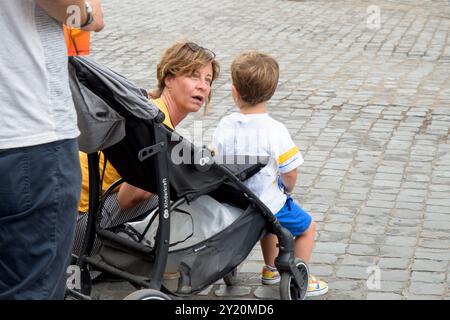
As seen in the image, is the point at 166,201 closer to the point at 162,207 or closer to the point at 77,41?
the point at 162,207

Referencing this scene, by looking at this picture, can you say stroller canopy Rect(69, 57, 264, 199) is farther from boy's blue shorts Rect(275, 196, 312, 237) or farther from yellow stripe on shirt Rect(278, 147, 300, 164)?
boy's blue shorts Rect(275, 196, 312, 237)

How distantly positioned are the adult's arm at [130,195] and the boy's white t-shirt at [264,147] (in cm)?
43

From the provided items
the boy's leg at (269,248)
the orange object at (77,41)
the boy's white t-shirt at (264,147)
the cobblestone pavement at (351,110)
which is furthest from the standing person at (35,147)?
the boy's leg at (269,248)

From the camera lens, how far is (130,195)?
14.9 ft

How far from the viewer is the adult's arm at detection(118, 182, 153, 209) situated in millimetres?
4523

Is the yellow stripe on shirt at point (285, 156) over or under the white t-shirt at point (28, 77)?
under

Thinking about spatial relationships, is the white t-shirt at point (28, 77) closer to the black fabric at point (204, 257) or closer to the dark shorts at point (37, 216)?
the dark shorts at point (37, 216)

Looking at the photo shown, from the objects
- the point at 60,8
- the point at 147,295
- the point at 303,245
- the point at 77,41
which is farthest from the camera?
the point at 303,245

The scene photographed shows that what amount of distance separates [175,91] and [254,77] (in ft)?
1.30

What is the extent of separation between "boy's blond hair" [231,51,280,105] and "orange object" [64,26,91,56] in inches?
45.3

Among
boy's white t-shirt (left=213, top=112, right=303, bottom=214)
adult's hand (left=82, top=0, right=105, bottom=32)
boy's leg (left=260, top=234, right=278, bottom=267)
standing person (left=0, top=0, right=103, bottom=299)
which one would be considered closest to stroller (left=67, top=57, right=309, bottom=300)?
boy's white t-shirt (left=213, top=112, right=303, bottom=214)

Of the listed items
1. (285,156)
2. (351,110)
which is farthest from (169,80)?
(351,110)

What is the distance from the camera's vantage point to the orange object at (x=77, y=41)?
3.43m

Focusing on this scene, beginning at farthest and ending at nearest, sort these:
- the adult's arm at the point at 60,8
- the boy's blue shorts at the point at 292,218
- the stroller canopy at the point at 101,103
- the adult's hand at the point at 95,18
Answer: the boy's blue shorts at the point at 292,218, the stroller canopy at the point at 101,103, the adult's hand at the point at 95,18, the adult's arm at the point at 60,8
